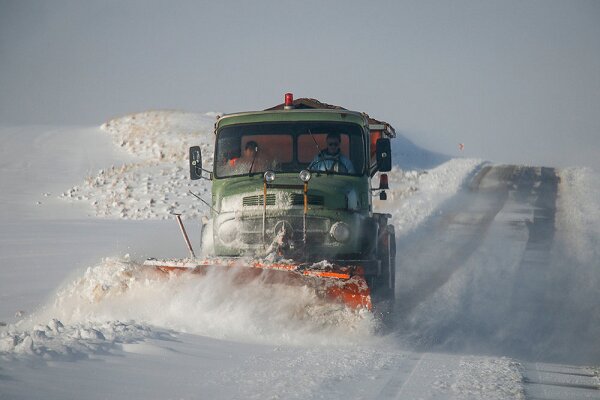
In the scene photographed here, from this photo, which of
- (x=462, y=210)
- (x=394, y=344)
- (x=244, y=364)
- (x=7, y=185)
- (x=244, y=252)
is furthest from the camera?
(x=7, y=185)

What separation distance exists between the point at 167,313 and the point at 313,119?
3019 mm

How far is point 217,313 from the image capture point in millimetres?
6941

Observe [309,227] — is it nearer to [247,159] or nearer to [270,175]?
[270,175]

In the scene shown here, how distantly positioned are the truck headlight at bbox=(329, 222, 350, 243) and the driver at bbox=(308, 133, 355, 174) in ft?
2.82

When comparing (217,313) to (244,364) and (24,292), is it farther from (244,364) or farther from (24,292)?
(24,292)

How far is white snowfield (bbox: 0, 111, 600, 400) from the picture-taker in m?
4.94

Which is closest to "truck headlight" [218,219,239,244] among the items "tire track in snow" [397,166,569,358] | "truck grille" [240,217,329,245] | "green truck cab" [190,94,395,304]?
"green truck cab" [190,94,395,304]

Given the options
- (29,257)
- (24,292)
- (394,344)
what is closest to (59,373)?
(394,344)

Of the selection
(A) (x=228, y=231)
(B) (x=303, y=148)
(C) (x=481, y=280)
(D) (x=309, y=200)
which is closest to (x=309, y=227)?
(D) (x=309, y=200)

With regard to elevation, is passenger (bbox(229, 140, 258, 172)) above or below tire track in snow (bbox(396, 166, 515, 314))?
above

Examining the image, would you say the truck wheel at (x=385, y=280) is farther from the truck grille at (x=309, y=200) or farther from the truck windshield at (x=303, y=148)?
the truck windshield at (x=303, y=148)

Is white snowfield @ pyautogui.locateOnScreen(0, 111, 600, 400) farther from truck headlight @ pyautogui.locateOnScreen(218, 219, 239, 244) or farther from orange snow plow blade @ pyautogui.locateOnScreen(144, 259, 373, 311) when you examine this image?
truck headlight @ pyautogui.locateOnScreen(218, 219, 239, 244)

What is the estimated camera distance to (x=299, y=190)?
808cm

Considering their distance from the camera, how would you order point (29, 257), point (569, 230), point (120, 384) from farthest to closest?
point (569, 230), point (29, 257), point (120, 384)
